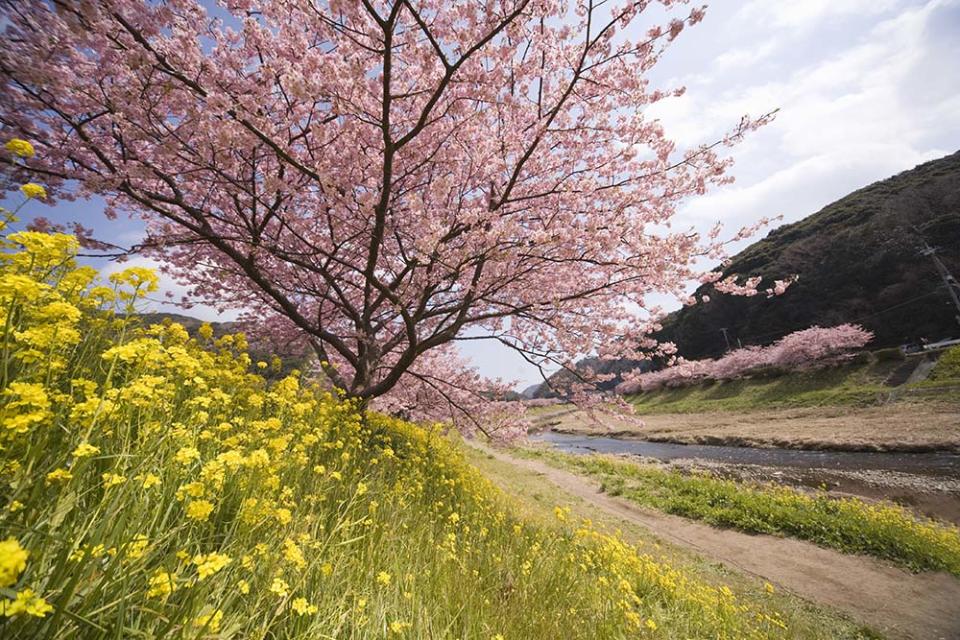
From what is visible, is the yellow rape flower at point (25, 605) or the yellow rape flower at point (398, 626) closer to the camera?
the yellow rape flower at point (25, 605)

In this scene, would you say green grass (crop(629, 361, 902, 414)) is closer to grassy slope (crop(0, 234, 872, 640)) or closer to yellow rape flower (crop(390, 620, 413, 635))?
grassy slope (crop(0, 234, 872, 640))

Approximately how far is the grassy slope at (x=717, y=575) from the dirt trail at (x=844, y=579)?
475 mm

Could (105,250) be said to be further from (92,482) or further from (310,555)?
(310,555)

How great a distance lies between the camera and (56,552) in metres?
1.51

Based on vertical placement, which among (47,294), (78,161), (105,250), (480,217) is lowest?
(47,294)

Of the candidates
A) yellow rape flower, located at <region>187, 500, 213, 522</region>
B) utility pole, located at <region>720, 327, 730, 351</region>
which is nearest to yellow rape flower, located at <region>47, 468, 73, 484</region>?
yellow rape flower, located at <region>187, 500, 213, 522</region>

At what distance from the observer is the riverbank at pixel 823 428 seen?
15.3 m

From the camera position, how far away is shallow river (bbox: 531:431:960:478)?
13641 millimetres

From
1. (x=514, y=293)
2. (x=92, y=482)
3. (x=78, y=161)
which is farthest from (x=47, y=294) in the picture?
(x=514, y=293)

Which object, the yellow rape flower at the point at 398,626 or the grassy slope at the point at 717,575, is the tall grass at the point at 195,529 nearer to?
the yellow rape flower at the point at 398,626

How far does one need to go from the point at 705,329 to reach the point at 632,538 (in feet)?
220

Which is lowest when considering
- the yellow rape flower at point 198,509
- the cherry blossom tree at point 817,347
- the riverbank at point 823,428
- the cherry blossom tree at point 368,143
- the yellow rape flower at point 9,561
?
the riverbank at point 823,428

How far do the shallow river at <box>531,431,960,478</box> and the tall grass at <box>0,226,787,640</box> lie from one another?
1489cm

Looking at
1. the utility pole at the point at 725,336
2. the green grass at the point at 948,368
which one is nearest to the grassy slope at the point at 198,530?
the green grass at the point at 948,368
